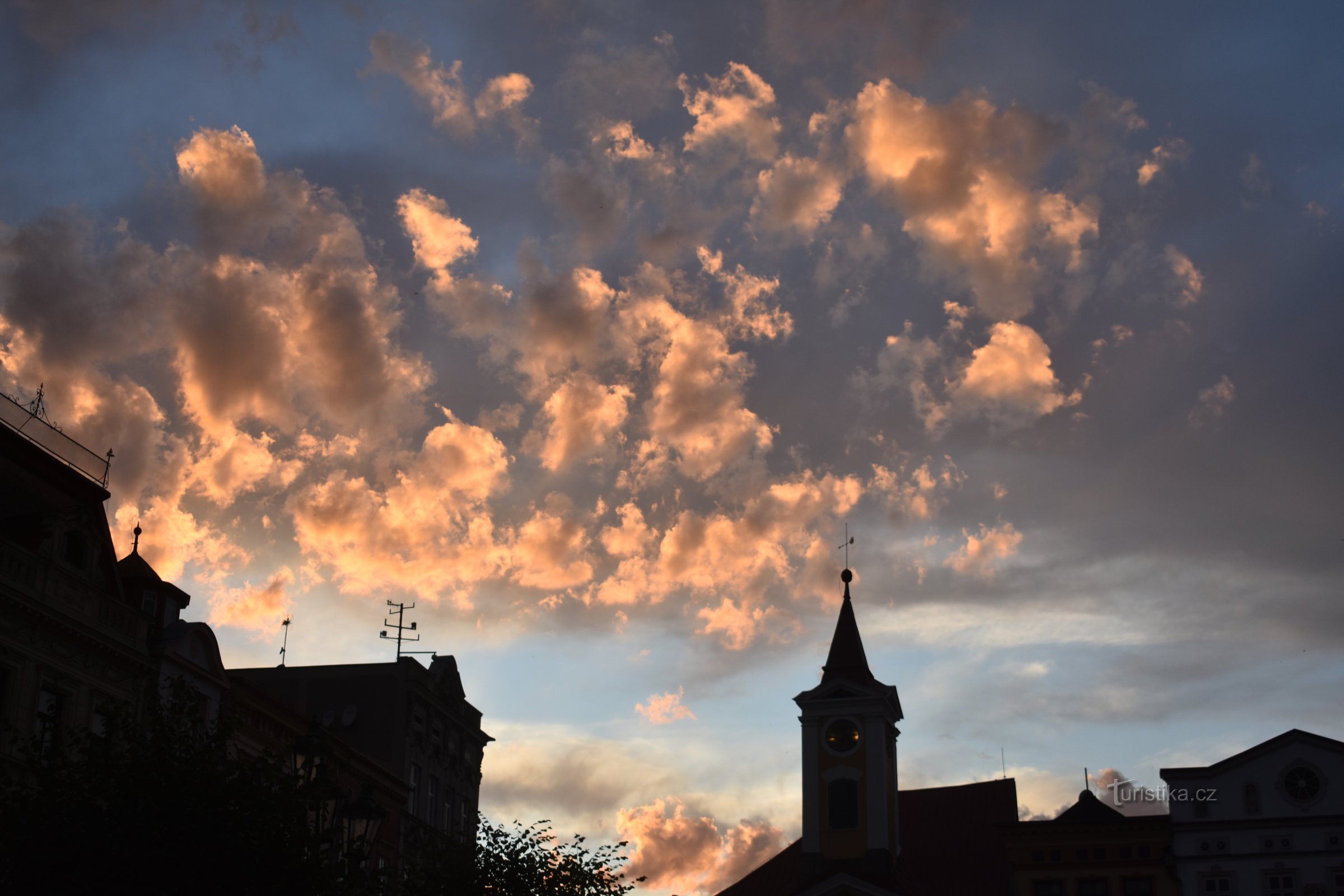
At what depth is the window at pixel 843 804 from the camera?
2936 inches

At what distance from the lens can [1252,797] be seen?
198 ft

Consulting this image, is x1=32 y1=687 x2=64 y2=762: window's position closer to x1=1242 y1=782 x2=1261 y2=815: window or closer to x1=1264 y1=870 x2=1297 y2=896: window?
x1=1242 y1=782 x2=1261 y2=815: window

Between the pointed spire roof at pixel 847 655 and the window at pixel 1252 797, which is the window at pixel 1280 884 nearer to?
the window at pixel 1252 797

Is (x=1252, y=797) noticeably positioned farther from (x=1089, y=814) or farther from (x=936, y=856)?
(x=936, y=856)

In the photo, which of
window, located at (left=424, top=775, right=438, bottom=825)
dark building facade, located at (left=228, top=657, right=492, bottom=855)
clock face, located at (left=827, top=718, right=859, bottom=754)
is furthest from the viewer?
clock face, located at (left=827, top=718, right=859, bottom=754)

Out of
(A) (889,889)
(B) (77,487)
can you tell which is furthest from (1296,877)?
(B) (77,487)

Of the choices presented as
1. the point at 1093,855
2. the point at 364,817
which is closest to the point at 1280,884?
the point at 1093,855

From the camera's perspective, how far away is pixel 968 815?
78438 mm

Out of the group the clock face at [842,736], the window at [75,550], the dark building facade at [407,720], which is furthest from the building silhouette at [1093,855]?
the window at [75,550]

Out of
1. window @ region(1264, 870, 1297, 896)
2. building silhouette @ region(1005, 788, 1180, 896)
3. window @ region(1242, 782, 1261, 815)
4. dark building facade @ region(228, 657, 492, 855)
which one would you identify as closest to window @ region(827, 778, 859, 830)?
building silhouette @ region(1005, 788, 1180, 896)

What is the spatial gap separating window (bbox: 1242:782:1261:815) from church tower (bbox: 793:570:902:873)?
1909 cm

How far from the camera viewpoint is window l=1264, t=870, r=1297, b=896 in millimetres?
59125

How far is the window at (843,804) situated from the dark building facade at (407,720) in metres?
19.4

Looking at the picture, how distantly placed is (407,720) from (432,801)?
452cm
